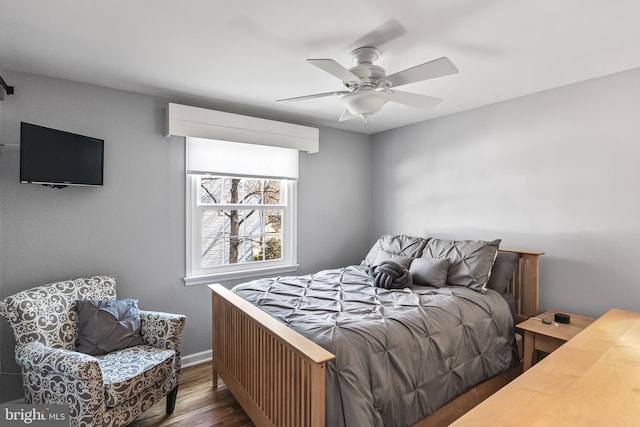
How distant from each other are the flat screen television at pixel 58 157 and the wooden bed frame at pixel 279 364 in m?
1.30

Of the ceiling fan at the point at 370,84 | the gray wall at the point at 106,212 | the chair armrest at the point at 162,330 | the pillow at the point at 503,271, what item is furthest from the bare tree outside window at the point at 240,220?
the pillow at the point at 503,271

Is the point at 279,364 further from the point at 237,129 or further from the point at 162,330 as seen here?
the point at 237,129

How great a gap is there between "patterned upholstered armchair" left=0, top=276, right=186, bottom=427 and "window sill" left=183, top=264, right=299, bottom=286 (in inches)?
25.9

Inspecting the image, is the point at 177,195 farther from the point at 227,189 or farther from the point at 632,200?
the point at 632,200

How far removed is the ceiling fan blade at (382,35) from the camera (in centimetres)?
177

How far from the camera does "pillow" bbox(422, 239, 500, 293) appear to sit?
8.54ft

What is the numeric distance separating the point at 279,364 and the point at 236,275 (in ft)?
5.54

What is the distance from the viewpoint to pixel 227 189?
331 cm

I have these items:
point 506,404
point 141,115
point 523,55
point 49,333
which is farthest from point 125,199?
point 523,55

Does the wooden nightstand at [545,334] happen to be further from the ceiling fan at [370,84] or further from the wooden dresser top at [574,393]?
the ceiling fan at [370,84]

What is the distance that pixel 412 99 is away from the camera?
7.27 feet

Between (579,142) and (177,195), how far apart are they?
341cm

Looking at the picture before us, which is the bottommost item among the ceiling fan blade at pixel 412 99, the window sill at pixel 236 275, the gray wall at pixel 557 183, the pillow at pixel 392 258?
the window sill at pixel 236 275

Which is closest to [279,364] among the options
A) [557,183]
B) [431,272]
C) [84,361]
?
[84,361]
